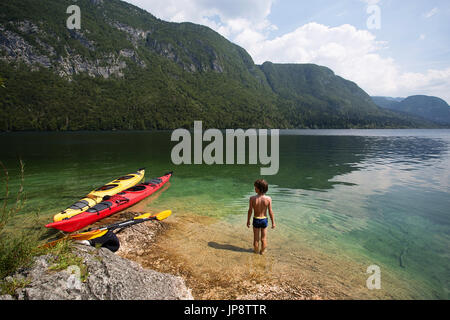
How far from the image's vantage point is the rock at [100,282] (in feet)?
13.9

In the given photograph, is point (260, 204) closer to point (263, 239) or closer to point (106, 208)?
point (263, 239)

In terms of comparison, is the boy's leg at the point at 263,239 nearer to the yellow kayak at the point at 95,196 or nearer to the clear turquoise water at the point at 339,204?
the clear turquoise water at the point at 339,204

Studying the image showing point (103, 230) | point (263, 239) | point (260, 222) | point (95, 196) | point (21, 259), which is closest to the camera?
point (21, 259)

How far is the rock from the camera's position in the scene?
4.24m

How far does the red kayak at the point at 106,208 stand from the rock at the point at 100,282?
5090mm

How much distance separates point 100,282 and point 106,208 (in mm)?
7711

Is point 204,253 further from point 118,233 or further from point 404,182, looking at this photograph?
point 404,182

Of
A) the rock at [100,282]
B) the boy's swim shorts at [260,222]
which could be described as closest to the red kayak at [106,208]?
the rock at [100,282]

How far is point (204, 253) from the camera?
315 inches

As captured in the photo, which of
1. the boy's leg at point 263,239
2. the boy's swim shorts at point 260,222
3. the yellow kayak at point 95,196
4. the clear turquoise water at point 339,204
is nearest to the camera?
the boy's swim shorts at point 260,222

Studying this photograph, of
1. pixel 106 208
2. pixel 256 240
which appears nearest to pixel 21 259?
pixel 256 240

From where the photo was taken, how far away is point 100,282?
4812 millimetres

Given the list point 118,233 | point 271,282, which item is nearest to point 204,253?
point 271,282
